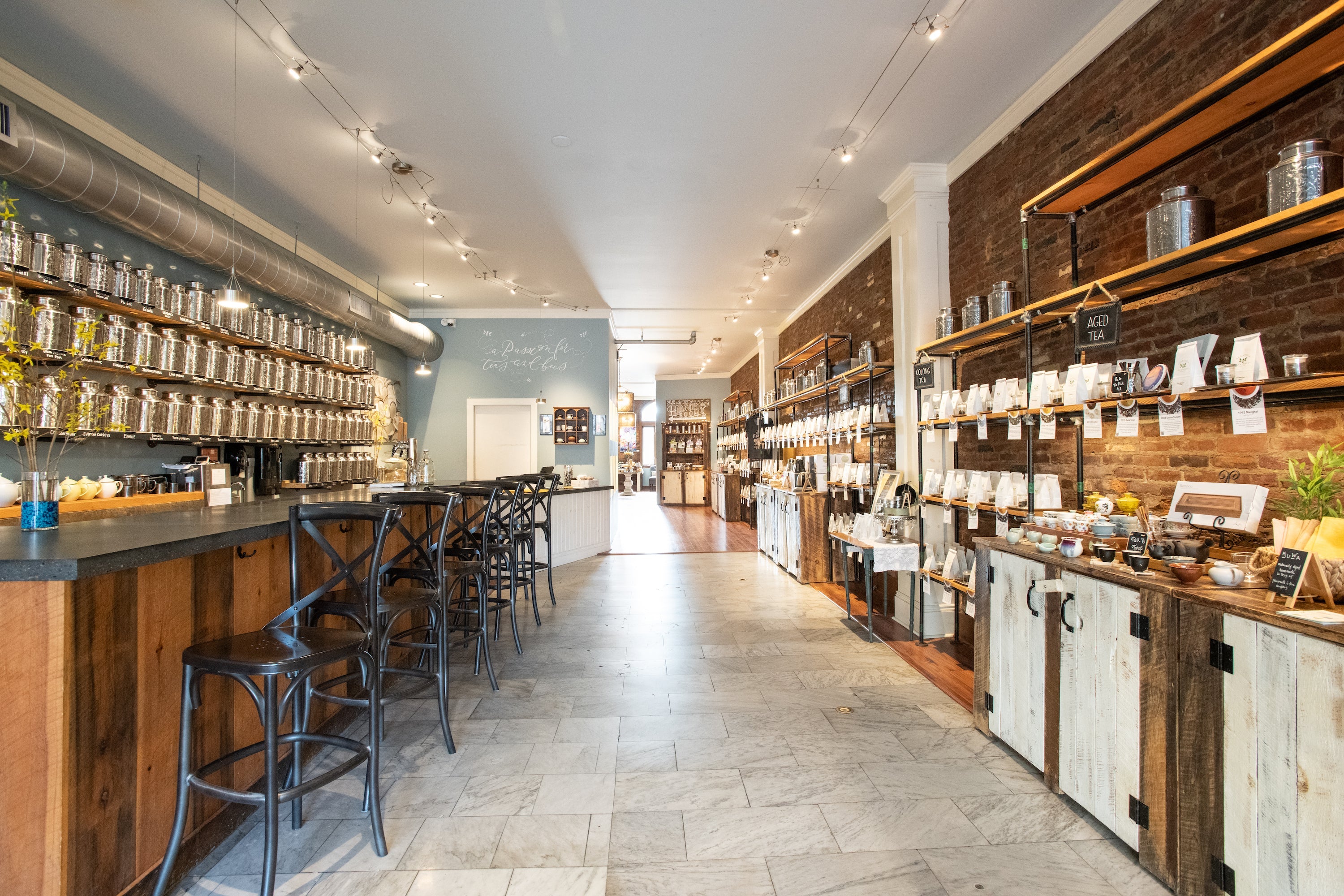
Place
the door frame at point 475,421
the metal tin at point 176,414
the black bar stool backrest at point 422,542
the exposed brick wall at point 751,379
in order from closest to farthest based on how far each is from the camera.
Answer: the black bar stool backrest at point 422,542 → the metal tin at point 176,414 → the door frame at point 475,421 → the exposed brick wall at point 751,379

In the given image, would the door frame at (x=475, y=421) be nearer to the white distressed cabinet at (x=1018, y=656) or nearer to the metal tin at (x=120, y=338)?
the metal tin at (x=120, y=338)

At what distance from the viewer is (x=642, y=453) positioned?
25734 mm

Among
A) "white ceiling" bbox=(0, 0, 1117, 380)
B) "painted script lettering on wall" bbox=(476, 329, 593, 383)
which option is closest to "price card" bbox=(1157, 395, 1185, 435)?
"white ceiling" bbox=(0, 0, 1117, 380)

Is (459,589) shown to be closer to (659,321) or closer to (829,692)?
(829,692)

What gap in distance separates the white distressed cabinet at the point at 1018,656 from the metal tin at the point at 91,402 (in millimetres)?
4751

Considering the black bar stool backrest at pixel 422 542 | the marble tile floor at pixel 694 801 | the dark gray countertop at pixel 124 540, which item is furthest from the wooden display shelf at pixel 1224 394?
the dark gray countertop at pixel 124 540

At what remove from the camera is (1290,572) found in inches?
66.4

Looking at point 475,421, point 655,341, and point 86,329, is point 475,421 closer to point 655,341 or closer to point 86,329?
point 655,341

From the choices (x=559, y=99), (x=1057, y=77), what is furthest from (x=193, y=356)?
(x=1057, y=77)

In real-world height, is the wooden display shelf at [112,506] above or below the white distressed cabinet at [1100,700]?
above

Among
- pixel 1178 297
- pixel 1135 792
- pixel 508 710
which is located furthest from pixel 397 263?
pixel 1135 792

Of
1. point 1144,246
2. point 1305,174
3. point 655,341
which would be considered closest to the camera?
point 1305,174

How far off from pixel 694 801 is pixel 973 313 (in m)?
3.22

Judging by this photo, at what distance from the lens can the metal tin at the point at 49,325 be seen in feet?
10.9
